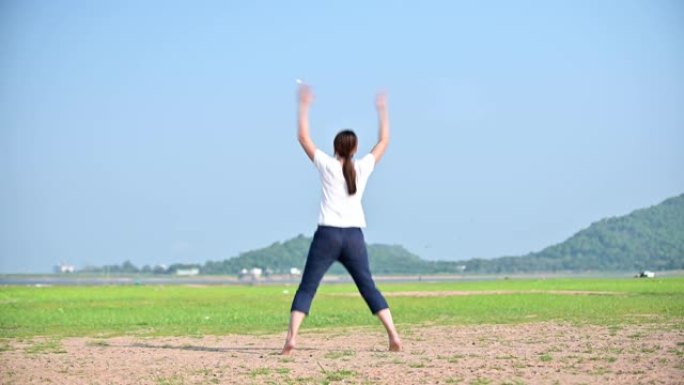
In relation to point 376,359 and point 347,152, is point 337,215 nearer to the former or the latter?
point 347,152

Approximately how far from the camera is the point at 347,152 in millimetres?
10641

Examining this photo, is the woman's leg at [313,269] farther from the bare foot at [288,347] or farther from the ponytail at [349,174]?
the ponytail at [349,174]

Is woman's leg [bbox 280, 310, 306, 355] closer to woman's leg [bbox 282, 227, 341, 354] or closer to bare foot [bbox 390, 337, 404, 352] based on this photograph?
woman's leg [bbox 282, 227, 341, 354]

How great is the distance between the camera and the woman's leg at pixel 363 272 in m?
10.7

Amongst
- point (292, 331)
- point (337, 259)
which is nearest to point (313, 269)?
point (337, 259)

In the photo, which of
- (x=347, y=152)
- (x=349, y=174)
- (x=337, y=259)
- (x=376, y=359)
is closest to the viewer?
(x=376, y=359)

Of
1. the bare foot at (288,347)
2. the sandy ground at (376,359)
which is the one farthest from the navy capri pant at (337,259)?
the sandy ground at (376,359)

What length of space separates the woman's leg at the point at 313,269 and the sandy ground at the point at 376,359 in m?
0.29

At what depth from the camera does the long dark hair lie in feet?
34.5

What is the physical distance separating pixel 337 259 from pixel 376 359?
3.90 ft

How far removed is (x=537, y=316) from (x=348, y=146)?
31.3 feet

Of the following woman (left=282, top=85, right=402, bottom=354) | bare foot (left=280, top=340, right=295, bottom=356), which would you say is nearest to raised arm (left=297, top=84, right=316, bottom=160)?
woman (left=282, top=85, right=402, bottom=354)

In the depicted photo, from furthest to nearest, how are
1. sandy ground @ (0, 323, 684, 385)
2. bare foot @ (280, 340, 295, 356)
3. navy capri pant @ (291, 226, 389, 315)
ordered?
bare foot @ (280, 340, 295, 356) < navy capri pant @ (291, 226, 389, 315) < sandy ground @ (0, 323, 684, 385)

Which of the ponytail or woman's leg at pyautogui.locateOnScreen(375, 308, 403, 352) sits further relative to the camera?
woman's leg at pyautogui.locateOnScreen(375, 308, 403, 352)
